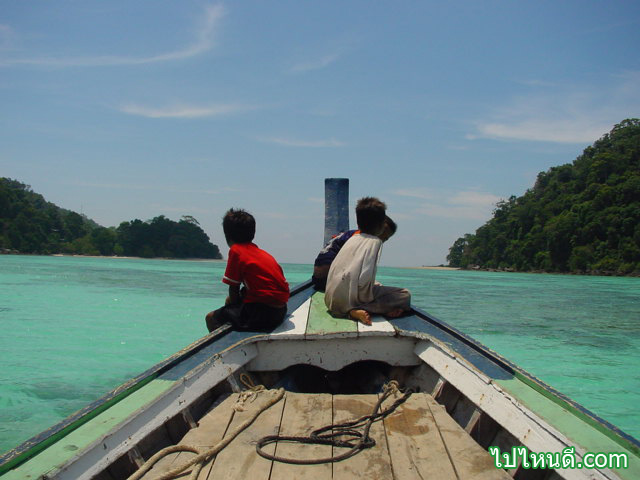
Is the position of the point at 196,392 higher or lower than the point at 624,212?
lower

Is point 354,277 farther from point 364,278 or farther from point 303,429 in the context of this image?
point 303,429

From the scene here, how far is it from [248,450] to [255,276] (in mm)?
1413

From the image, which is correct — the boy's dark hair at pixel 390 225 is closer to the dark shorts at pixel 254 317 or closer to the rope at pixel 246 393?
the dark shorts at pixel 254 317

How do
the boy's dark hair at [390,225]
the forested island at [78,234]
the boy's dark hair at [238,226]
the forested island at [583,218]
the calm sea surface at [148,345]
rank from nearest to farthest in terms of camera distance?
the boy's dark hair at [238,226] → the boy's dark hair at [390,225] → the calm sea surface at [148,345] → the forested island at [583,218] → the forested island at [78,234]

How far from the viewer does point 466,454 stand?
73.5 inches

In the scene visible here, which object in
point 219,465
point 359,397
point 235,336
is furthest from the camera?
point 235,336

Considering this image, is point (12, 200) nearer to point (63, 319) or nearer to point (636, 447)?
point (63, 319)

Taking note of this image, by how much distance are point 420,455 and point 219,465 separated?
0.74 m

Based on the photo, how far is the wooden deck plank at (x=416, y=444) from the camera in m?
1.73

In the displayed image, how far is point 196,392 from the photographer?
2.20 m

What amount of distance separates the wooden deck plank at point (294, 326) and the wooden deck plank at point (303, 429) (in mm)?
399

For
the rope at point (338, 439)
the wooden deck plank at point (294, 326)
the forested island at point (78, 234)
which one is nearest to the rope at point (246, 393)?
the wooden deck plank at point (294, 326)

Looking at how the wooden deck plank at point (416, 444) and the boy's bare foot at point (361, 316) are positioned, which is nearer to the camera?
the wooden deck plank at point (416, 444)

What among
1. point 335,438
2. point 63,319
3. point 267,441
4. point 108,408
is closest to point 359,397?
point 335,438
